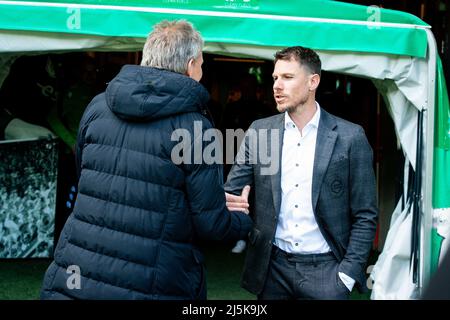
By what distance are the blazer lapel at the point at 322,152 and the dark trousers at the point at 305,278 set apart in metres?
0.26

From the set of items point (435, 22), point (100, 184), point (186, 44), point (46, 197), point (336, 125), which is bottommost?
point (46, 197)

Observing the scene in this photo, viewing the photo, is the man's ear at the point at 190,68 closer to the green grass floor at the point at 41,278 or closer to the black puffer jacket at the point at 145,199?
the black puffer jacket at the point at 145,199

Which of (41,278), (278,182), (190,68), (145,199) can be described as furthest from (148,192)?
(41,278)

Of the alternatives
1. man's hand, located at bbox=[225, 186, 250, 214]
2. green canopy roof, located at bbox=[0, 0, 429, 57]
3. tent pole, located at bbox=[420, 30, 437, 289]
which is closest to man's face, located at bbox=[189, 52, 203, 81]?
man's hand, located at bbox=[225, 186, 250, 214]

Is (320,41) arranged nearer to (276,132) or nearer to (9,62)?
(276,132)

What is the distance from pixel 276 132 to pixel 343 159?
1.17ft

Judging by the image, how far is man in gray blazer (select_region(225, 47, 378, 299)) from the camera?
10.2 feet

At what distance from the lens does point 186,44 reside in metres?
2.53

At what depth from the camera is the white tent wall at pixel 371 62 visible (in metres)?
4.55

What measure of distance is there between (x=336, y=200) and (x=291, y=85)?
597 millimetres

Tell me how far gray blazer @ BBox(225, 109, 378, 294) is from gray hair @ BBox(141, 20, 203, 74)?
84cm

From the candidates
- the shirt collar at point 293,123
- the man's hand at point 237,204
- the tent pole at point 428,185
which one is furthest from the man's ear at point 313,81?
the tent pole at point 428,185

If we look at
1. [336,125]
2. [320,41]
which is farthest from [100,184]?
[320,41]
